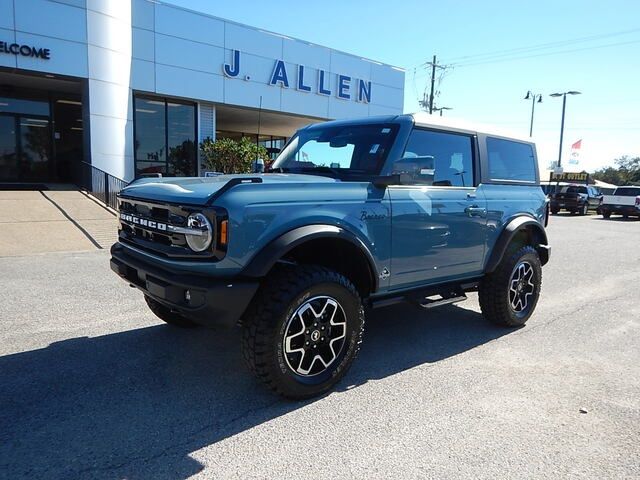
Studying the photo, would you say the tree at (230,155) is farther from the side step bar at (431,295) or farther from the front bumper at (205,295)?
the front bumper at (205,295)

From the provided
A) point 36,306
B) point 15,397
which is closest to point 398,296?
point 15,397

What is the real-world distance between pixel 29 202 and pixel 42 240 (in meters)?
3.73

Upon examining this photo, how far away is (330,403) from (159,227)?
1730 mm

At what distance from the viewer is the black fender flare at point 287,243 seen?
3027mm

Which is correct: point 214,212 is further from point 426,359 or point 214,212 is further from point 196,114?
point 196,114

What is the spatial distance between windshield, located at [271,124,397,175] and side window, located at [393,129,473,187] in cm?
22

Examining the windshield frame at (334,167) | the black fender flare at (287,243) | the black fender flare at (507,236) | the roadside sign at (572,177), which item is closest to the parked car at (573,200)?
the roadside sign at (572,177)

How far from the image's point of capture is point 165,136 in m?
18.1

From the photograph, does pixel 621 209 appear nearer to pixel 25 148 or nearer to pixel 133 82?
A: pixel 133 82

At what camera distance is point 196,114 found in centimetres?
1847

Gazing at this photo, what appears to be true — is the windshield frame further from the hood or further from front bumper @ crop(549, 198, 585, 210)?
front bumper @ crop(549, 198, 585, 210)

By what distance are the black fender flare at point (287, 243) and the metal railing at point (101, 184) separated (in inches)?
473

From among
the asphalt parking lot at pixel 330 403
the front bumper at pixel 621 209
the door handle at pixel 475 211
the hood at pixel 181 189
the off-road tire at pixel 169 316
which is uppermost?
the hood at pixel 181 189

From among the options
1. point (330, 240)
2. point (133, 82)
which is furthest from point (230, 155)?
point (330, 240)
